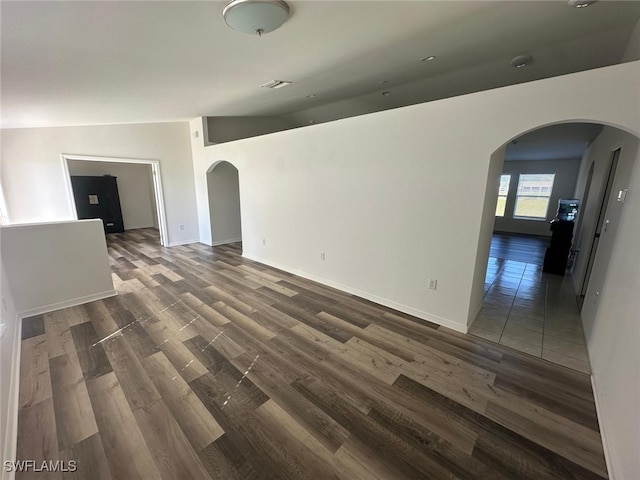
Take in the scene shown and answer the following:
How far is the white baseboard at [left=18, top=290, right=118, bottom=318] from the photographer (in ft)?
10.4

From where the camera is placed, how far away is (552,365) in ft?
7.70

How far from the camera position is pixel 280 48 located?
2469 millimetres

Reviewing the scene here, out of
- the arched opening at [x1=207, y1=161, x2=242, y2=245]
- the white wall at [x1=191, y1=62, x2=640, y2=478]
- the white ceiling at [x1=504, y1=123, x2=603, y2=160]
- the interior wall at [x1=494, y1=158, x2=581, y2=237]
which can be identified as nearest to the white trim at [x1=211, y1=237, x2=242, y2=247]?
the arched opening at [x1=207, y1=161, x2=242, y2=245]

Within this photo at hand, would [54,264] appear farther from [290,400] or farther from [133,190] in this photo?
[133,190]

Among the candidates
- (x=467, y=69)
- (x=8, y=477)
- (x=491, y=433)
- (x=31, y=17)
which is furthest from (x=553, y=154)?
(x=8, y=477)

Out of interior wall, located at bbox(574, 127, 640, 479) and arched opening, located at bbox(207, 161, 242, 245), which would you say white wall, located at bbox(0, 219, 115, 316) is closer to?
arched opening, located at bbox(207, 161, 242, 245)

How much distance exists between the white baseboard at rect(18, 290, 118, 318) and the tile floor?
15.4 ft

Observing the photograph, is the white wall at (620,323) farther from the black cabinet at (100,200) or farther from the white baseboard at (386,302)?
the black cabinet at (100,200)

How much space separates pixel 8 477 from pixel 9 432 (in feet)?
1.07

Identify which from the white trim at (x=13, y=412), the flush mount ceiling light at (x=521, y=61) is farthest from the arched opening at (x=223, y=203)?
the flush mount ceiling light at (x=521, y=61)

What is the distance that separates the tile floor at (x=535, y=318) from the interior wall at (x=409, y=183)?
482 millimetres

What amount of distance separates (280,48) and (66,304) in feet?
13.2

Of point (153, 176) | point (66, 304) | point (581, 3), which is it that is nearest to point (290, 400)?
point (66, 304)

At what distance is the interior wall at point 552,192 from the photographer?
7824mm
